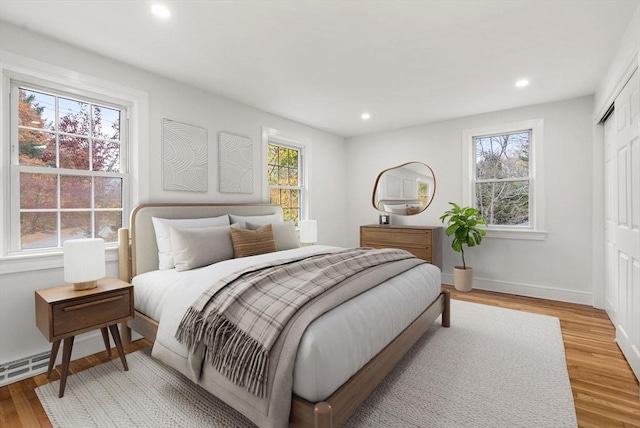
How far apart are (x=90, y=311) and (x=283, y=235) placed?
188cm

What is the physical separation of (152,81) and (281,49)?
4.55 ft

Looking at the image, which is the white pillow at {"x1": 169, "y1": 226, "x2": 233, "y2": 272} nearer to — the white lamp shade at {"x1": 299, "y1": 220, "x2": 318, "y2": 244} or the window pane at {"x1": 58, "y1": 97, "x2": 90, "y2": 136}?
the window pane at {"x1": 58, "y1": 97, "x2": 90, "y2": 136}

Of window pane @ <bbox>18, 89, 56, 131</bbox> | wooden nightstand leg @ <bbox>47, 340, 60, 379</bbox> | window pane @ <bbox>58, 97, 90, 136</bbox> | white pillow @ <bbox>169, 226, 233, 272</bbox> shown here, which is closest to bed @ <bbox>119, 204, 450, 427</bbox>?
white pillow @ <bbox>169, 226, 233, 272</bbox>

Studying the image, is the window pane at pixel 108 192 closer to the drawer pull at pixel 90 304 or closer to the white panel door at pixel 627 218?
the drawer pull at pixel 90 304

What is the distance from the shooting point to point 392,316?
2025 mm

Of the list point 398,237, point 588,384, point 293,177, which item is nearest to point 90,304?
point 293,177

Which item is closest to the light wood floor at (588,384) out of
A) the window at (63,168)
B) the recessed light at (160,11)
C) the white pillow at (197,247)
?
the white pillow at (197,247)

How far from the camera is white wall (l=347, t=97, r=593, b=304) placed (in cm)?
379

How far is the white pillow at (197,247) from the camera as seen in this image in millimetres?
2654

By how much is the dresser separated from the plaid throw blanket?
8.64 ft

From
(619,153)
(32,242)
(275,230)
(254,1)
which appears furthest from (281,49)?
(619,153)

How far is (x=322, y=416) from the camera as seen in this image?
1.31 metres

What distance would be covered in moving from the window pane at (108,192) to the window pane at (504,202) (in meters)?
4.50

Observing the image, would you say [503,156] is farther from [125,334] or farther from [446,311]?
[125,334]
